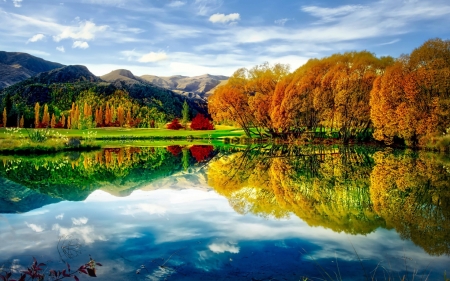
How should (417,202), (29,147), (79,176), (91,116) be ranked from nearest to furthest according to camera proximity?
(417,202), (79,176), (29,147), (91,116)

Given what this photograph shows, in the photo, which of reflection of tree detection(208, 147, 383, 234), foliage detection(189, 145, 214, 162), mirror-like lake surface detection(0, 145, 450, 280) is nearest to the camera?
mirror-like lake surface detection(0, 145, 450, 280)

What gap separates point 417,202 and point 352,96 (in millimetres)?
33261

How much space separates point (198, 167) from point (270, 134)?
37.2 m

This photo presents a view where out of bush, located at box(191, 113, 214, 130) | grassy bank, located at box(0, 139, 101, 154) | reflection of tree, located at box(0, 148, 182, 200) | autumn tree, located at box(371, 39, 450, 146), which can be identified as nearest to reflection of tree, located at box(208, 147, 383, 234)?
reflection of tree, located at box(0, 148, 182, 200)

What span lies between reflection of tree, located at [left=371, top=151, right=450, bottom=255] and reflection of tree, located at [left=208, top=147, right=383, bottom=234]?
1.64ft

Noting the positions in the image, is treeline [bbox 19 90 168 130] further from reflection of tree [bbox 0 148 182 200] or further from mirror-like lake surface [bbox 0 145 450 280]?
mirror-like lake surface [bbox 0 145 450 280]

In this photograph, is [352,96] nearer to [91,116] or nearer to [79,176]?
[79,176]

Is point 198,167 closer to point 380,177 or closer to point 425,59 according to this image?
point 380,177

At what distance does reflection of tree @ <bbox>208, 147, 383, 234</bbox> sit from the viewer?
33.8ft

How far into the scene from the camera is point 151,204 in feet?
40.5

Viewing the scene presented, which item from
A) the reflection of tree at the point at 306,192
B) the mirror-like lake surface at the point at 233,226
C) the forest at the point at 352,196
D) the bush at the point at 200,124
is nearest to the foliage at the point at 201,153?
the reflection of tree at the point at 306,192

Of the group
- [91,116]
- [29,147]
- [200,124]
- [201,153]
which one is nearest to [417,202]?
[201,153]

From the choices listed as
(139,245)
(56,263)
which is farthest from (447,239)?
(56,263)

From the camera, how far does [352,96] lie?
43.6 m
